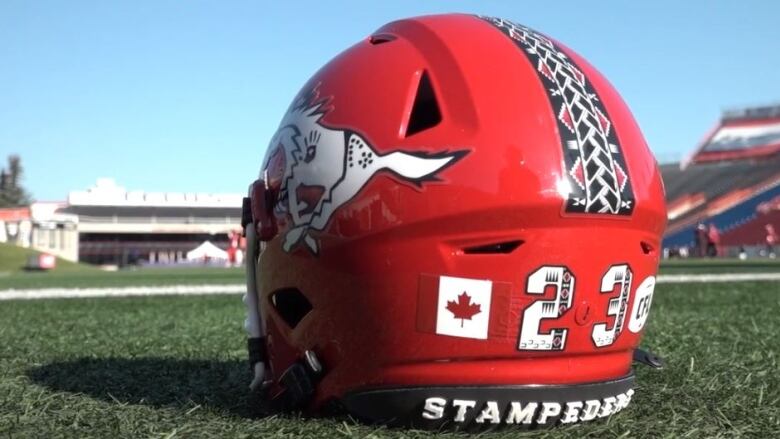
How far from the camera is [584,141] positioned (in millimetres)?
1794

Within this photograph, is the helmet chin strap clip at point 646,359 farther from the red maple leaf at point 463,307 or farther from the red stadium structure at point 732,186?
the red stadium structure at point 732,186

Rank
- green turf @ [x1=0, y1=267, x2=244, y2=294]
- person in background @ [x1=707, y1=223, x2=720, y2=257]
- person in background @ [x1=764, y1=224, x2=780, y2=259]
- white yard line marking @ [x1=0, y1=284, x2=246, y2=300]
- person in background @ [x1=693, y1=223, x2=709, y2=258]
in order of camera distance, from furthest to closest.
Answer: person in background @ [x1=764, y1=224, x2=780, y2=259] → person in background @ [x1=693, y1=223, x2=709, y2=258] → person in background @ [x1=707, y1=223, x2=720, y2=257] → green turf @ [x1=0, y1=267, x2=244, y2=294] → white yard line marking @ [x1=0, y1=284, x2=246, y2=300]

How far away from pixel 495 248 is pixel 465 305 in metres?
0.15

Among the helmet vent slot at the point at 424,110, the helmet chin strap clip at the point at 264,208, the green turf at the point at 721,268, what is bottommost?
the green turf at the point at 721,268

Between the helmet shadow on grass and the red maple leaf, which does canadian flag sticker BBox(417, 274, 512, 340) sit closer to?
the red maple leaf

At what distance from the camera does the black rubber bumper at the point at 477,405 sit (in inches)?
69.2

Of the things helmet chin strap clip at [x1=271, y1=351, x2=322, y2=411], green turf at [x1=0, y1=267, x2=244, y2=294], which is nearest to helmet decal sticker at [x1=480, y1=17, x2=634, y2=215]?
helmet chin strap clip at [x1=271, y1=351, x2=322, y2=411]

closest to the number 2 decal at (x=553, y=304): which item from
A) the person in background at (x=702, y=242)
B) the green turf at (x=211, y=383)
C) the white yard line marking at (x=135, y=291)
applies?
the green turf at (x=211, y=383)

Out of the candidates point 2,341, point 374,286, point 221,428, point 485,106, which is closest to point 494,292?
point 374,286

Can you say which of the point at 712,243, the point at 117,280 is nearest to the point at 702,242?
the point at 712,243

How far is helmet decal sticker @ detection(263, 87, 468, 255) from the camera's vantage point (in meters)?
1.75

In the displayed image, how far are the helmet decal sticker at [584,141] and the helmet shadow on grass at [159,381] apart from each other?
3.39ft

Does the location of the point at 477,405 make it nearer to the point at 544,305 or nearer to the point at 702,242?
the point at 544,305

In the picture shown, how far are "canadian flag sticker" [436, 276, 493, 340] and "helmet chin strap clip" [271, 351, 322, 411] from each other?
1.22 ft
